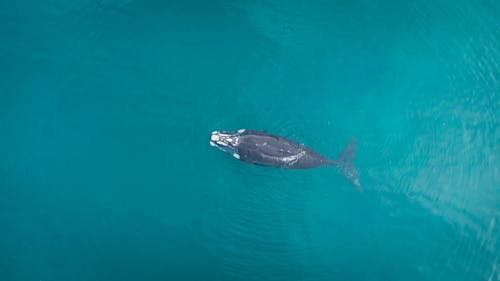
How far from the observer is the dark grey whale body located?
6.89 m

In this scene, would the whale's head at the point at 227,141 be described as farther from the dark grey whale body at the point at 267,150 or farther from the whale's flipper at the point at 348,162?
the whale's flipper at the point at 348,162

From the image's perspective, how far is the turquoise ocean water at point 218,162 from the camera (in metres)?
7.62

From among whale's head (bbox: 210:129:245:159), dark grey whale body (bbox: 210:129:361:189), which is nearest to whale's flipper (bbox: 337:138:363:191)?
dark grey whale body (bbox: 210:129:361:189)

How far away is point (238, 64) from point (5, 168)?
5.09m

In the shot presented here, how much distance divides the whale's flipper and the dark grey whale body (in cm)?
15

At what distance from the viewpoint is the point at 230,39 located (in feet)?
25.1

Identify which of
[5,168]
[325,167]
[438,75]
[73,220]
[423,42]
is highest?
[423,42]

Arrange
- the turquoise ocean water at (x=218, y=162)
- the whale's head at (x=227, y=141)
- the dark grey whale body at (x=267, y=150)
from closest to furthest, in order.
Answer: the dark grey whale body at (x=267, y=150) < the whale's head at (x=227, y=141) < the turquoise ocean water at (x=218, y=162)

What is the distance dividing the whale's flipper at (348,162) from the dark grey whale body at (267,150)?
15 centimetres

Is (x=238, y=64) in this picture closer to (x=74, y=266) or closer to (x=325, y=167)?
(x=325, y=167)

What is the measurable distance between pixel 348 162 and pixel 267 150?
172cm

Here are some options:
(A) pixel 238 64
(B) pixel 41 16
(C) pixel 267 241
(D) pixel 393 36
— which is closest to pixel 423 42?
(D) pixel 393 36

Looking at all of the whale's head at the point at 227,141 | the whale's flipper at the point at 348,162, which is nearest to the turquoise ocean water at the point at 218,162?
the whale's flipper at the point at 348,162

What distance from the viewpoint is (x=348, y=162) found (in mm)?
7469
